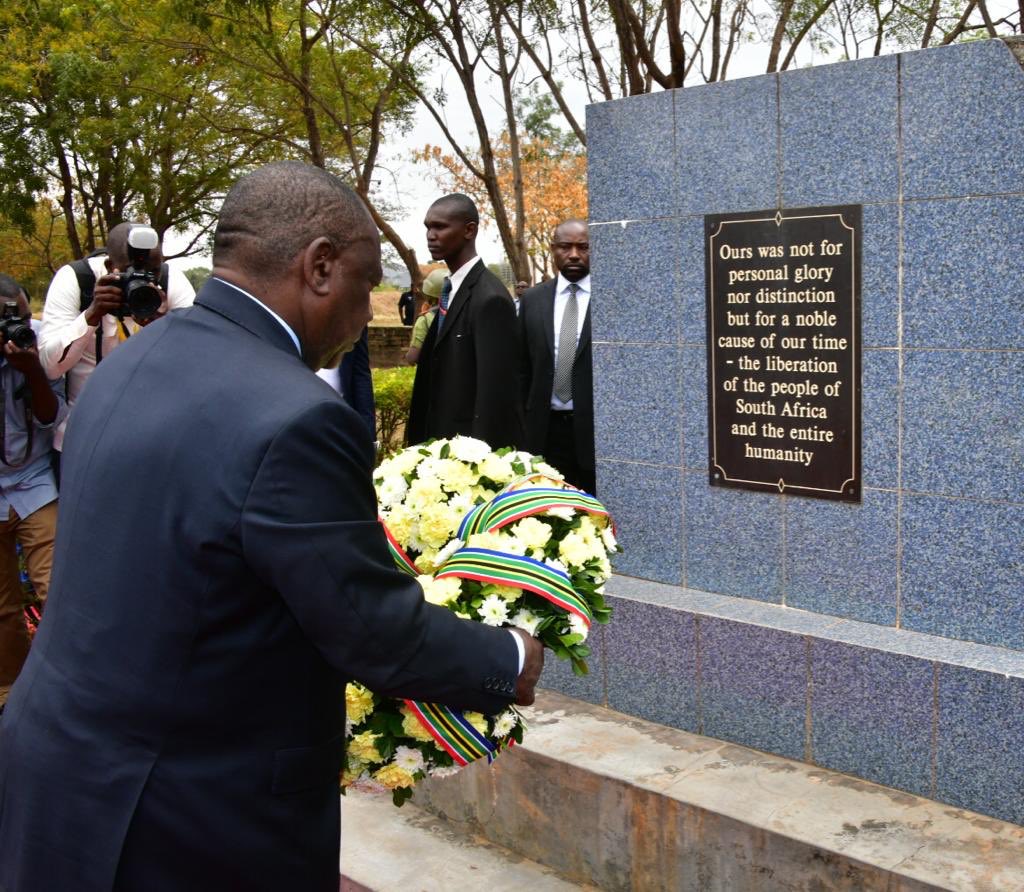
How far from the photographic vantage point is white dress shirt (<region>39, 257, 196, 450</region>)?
5.26 meters

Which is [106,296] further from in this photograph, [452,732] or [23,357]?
[452,732]

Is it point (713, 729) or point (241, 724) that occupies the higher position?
point (241, 724)

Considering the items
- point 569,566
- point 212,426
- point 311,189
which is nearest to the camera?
point 212,426

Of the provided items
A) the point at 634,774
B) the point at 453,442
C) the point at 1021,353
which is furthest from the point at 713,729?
the point at 453,442

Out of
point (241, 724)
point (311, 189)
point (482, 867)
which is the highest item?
point (311, 189)

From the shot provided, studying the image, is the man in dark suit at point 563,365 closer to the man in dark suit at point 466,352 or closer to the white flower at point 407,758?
the man in dark suit at point 466,352

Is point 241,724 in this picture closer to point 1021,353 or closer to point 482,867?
point 482,867

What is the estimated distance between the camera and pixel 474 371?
17.6ft

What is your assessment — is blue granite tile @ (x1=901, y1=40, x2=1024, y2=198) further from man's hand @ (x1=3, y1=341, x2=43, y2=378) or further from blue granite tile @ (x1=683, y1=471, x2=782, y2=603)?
man's hand @ (x1=3, y1=341, x2=43, y2=378)

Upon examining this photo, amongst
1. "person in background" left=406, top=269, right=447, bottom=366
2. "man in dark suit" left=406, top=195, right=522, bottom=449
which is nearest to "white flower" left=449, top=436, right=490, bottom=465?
"man in dark suit" left=406, top=195, right=522, bottom=449

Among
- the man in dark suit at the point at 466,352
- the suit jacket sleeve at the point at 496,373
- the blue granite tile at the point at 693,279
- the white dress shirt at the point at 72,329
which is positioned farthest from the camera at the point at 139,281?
the blue granite tile at the point at 693,279

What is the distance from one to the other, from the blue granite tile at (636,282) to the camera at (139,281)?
1.80m

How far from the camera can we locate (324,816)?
225cm

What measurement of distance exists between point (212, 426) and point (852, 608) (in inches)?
114
